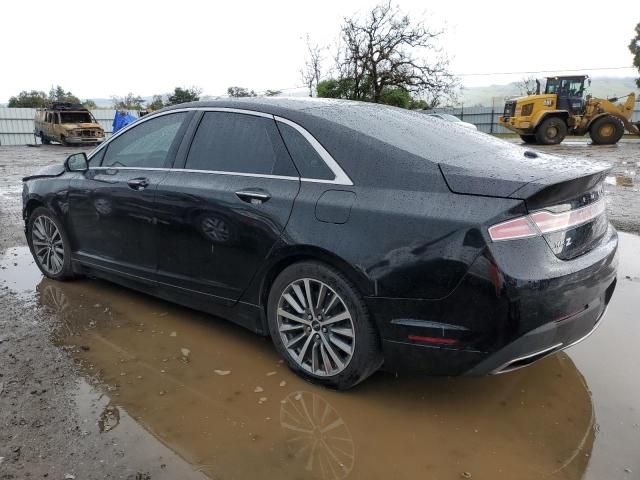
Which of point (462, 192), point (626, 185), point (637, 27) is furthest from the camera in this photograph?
point (637, 27)

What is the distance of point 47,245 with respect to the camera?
4863mm

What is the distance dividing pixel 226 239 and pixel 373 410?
135 cm

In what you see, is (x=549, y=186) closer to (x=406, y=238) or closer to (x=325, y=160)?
(x=406, y=238)

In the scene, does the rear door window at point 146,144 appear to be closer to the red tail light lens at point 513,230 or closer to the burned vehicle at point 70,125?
the red tail light lens at point 513,230

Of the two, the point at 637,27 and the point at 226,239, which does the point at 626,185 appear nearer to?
the point at 226,239

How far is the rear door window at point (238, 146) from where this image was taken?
319 centimetres

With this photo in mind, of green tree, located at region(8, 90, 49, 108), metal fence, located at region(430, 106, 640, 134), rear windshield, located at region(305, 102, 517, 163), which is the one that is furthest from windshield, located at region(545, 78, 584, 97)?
green tree, located at region(8, 90, 49, 108)

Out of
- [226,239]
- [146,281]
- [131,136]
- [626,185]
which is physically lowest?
[626,185]

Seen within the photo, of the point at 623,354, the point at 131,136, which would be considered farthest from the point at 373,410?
the point at 131,136

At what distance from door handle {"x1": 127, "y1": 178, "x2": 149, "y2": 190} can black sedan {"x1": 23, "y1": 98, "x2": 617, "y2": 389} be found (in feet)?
0.05

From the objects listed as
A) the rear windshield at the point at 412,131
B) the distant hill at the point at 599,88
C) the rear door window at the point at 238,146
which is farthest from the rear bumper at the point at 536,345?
the distant hill at the point at 599,88

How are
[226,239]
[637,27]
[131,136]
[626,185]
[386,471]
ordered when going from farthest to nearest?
[637,27]
[626,185]
[131,136]
[226,239]
[386,471]

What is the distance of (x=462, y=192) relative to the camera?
249 cm

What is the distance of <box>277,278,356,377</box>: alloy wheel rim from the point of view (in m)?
2.83
